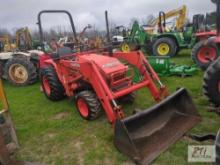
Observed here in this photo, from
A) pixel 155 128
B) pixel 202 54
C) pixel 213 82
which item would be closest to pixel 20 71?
pixel 155 128

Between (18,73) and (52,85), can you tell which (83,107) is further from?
(18,73)

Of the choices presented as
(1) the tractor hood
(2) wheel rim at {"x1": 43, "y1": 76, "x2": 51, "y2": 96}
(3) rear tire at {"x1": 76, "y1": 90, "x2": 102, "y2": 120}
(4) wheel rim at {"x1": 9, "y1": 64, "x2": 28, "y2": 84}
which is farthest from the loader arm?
(4) wheel rim at {"x1": 9, "y1": 64, "x2": 28, "y2": 84}

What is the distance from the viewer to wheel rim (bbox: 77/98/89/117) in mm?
4005

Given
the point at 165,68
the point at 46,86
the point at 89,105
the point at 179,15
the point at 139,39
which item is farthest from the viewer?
the point at 179,15

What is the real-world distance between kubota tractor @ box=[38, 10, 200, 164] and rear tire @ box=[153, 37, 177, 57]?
20.3ft

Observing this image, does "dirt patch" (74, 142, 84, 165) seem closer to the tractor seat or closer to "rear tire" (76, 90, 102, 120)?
"rear tire" (76, 90, 102, 120)

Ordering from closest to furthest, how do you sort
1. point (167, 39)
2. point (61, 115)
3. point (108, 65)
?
point (108, 65)
point (61, 115)
point (167, 39)

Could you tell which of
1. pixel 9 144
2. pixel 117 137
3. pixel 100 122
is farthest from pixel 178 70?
pixel 9 144

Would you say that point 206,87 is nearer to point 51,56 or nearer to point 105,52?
point 105,52

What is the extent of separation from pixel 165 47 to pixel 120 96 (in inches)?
287

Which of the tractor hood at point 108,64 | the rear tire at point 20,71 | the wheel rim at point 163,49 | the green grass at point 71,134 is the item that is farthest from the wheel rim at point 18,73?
the wheel rim at point 163,49

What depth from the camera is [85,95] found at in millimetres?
3967

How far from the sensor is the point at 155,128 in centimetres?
322

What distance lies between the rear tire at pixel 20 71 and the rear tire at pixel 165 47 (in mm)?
5396
